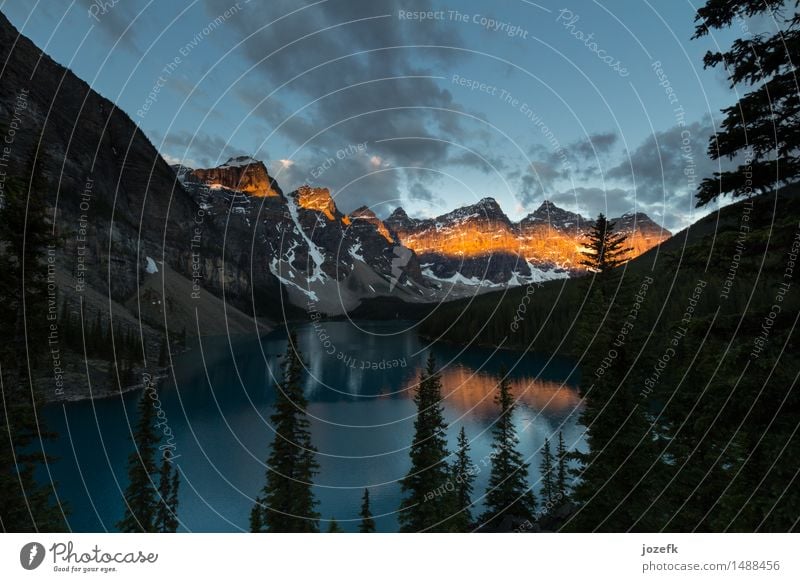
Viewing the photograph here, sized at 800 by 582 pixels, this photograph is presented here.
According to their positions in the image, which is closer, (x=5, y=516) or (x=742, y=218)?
(x=742, y=218)

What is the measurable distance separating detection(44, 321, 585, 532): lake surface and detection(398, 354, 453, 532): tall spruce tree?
23.6 feet

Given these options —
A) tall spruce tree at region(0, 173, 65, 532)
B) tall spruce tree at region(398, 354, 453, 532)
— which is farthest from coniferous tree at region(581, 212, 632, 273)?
tall spruce tree at region(0, 173, 65, 532)

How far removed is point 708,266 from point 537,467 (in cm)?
3605

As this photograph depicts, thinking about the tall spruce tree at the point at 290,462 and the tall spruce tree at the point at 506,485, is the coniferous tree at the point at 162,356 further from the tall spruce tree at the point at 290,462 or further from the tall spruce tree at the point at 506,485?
the tall spruce tree at the point at 506,485

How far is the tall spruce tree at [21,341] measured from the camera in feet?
33.7

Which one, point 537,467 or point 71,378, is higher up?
point 71,378

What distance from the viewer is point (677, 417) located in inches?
504

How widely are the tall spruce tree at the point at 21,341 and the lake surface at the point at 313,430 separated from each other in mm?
1508

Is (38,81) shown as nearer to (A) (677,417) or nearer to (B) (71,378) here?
(B) (71,378)

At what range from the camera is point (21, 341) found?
10500 mm

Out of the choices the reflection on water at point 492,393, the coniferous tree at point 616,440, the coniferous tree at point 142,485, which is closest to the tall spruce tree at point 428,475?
the coniferous tree at point 616,440

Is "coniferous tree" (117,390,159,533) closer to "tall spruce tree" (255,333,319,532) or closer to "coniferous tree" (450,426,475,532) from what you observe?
"tall spruce tree" (255,333,319,532)
